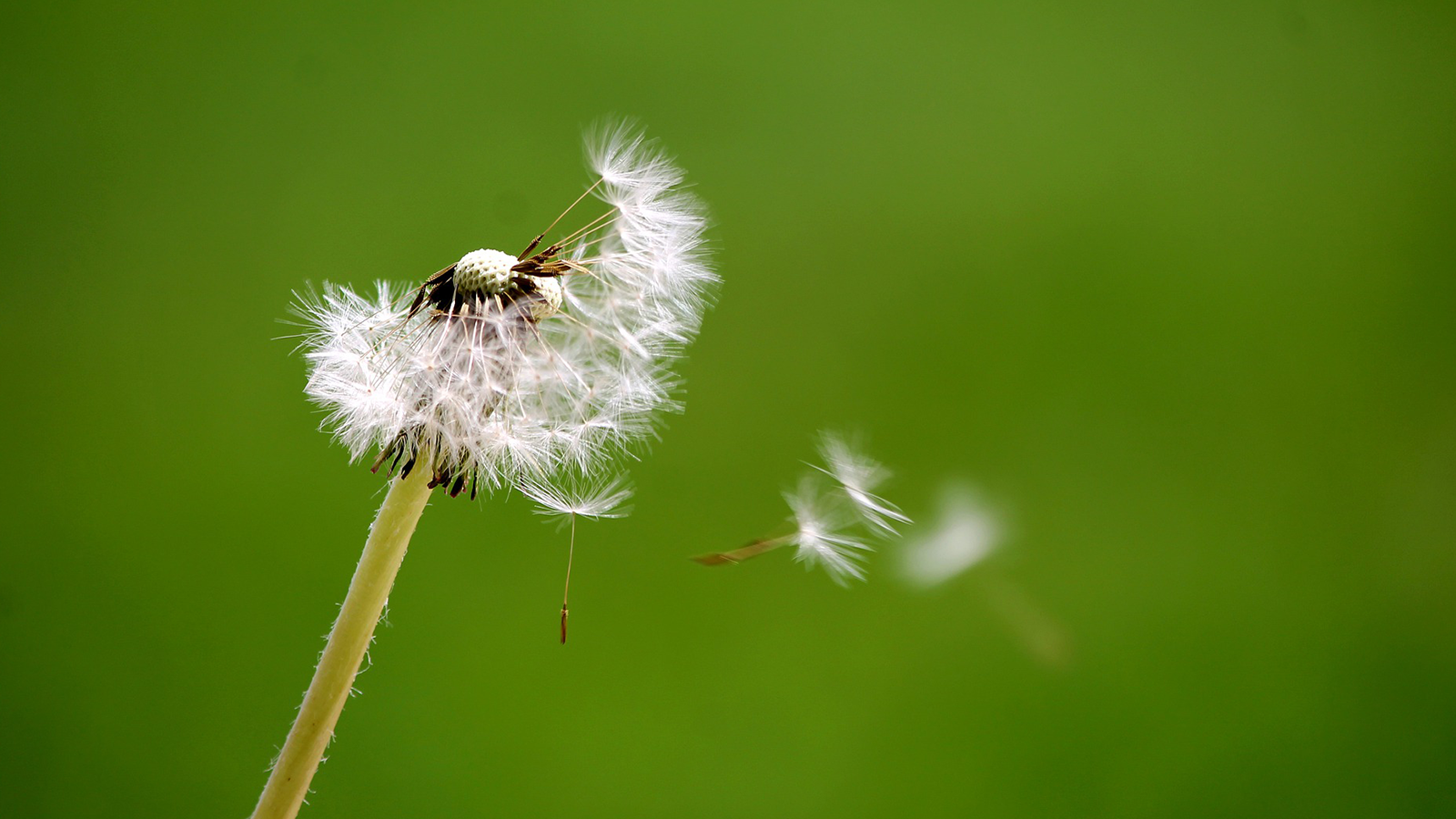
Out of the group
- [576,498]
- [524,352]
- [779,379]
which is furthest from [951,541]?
[524,352]

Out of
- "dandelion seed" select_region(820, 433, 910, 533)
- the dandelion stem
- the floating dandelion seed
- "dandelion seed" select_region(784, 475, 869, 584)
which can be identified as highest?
"dandelion seed" select_region(820, 433, 910, 533)

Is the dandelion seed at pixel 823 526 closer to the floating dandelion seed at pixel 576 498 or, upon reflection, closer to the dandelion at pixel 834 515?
the dandelion at pixel 834 515

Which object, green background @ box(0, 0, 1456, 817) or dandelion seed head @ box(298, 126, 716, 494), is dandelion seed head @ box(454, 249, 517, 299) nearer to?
dandelion seed head @ box(298, 126, 716, 494)

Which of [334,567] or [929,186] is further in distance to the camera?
[929,186]

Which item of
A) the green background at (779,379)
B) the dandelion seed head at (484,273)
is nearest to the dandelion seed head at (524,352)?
the dandelion seed head at (484,273)

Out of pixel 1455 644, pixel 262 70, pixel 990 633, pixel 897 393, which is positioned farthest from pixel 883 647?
pixel 262 70

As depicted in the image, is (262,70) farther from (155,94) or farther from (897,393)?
(897,393)

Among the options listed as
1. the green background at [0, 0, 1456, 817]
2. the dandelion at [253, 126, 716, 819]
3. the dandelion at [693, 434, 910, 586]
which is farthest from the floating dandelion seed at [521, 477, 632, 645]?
the green background at [0, 0, 1456, 817]
